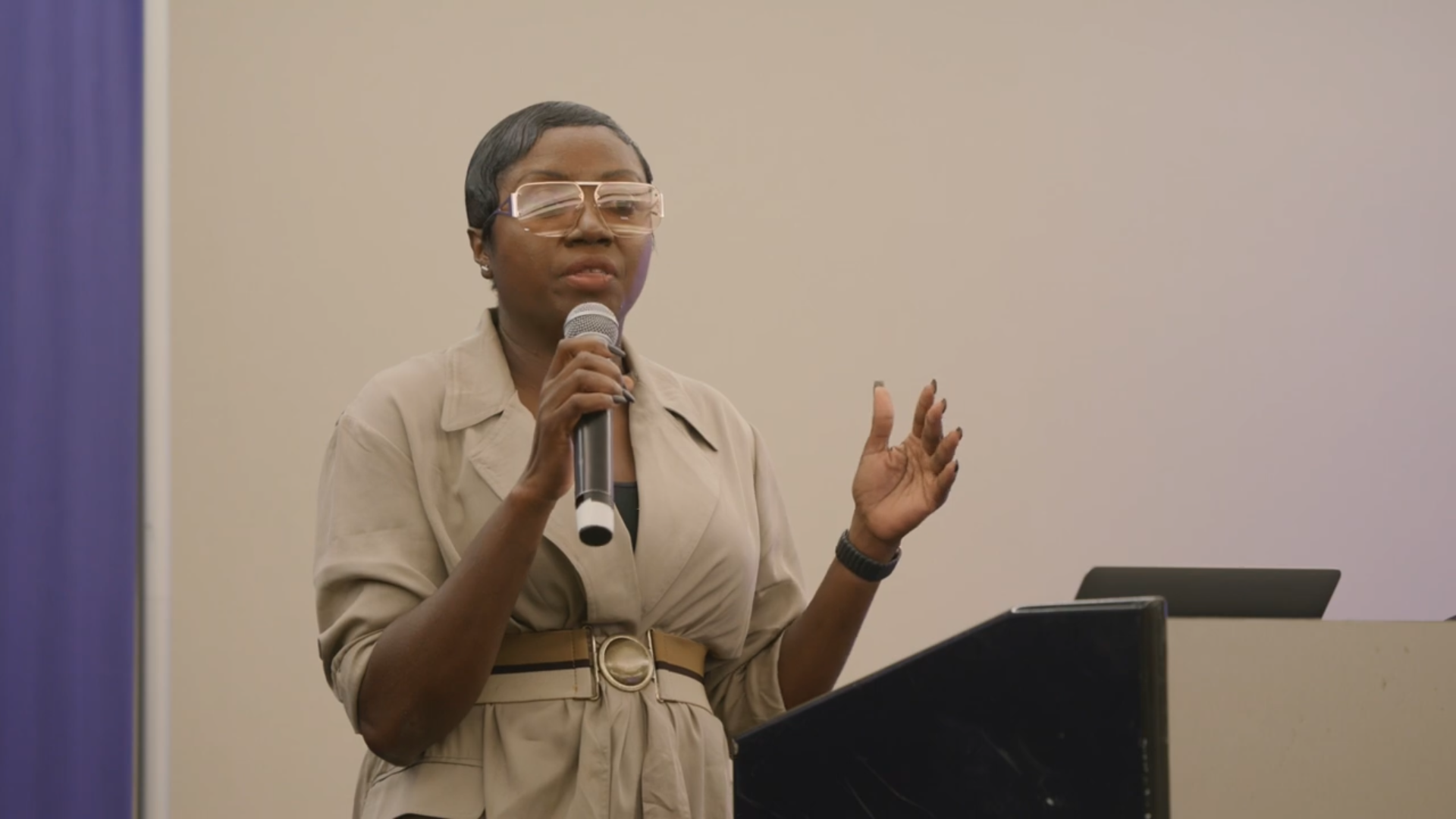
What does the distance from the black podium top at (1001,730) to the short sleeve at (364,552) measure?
530 mm

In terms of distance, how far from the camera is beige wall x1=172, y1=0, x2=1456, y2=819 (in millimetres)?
3438

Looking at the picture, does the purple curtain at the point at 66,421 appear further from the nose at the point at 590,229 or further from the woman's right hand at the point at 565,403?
the woman's right hand at the point at 565,403

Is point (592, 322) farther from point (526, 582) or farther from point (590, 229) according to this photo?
point (526, 582)

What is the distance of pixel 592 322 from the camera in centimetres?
175

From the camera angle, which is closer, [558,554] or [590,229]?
[558,554]

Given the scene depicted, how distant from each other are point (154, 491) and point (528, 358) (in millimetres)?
1554

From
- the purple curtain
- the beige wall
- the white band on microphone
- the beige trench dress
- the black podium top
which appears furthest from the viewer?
the beige wall

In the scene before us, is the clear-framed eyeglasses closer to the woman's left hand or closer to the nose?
the nose

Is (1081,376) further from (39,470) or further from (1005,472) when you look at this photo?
(39,470)

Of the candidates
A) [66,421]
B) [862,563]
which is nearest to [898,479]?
[862,563]

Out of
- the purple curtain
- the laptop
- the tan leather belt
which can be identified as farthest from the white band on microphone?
the purple curtain

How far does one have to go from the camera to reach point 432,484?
1738mm

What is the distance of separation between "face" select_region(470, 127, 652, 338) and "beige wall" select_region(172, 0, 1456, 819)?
5.71 ft

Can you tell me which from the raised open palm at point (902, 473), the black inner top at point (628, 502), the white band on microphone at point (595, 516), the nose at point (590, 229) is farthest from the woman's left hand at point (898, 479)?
the white band on microphone at point (595, 516)
